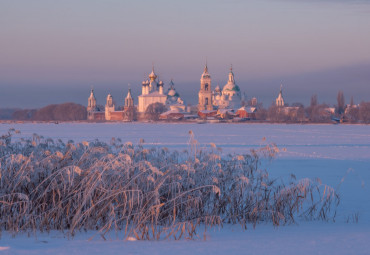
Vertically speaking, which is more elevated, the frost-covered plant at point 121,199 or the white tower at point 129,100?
the white tower at point 129,100

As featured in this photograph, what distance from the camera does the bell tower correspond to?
12688cm

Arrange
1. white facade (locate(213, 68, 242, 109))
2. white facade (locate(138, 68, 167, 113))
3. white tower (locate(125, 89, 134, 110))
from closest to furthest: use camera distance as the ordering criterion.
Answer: white facade (locate(138, 68, 167, 113)), white facade (locate(213, 68, 242, 109)), white tower (locate(125, 89, 134, 110))

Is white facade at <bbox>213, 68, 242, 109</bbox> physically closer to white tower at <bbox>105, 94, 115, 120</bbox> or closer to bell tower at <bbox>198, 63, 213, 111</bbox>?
bell tower at <bbox>198, 63, 213, 111</bbox>

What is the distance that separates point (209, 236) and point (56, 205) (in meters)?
1.45

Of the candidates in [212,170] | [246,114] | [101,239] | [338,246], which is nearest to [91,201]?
[101,239]

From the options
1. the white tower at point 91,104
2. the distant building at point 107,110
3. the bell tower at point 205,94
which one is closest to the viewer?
the distant building at point 107,110

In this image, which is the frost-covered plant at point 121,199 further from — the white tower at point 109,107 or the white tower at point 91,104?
the white tower at point 91,104

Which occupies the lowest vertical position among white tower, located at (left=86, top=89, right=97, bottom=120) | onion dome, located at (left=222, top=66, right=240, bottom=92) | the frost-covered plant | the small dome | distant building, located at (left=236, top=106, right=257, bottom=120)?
the frost-covered plant

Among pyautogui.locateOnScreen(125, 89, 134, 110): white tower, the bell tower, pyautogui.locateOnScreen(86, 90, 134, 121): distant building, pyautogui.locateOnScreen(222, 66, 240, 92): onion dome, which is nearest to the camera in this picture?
pyautogui.locateOnScreen(86, 90, 134, 121): distant building

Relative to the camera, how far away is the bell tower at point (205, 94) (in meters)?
127

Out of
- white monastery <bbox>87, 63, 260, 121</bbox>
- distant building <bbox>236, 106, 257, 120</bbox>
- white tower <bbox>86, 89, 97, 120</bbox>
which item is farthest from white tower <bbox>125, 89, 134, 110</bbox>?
distant building <bbox>236, 106, 257, 120</bbox>

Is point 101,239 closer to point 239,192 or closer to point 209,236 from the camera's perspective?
point 209,236

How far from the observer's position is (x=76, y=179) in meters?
5.26

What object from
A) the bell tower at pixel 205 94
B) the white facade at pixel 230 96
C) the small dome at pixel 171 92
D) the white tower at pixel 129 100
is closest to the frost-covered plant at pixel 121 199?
the bell tower at pixel 205 94
